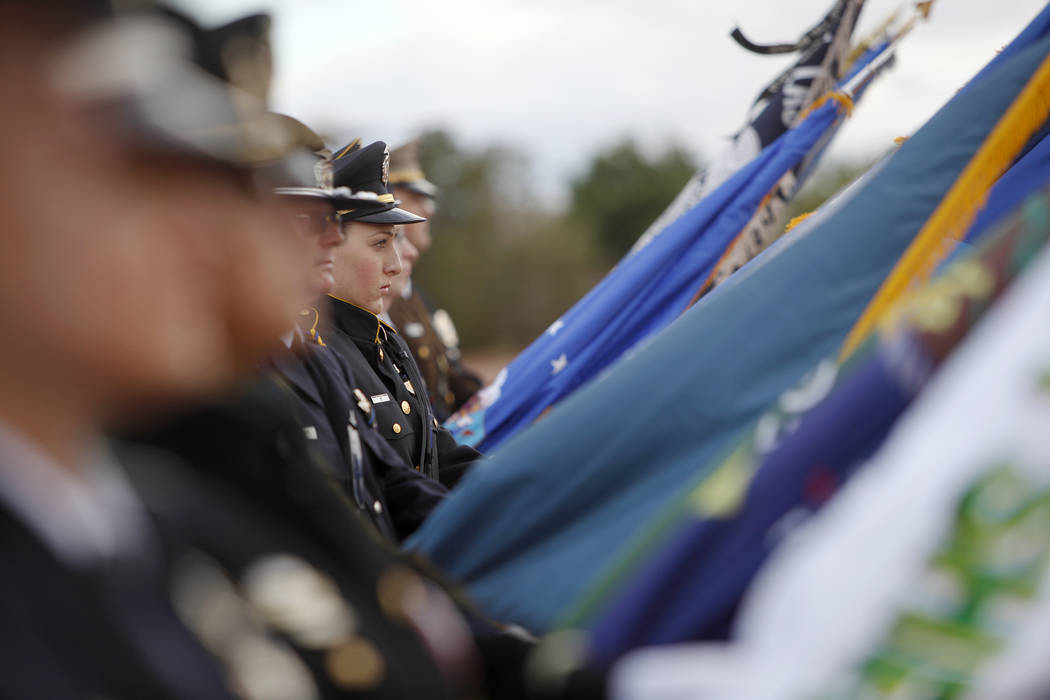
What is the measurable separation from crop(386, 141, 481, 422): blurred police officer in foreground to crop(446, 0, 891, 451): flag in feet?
6.10

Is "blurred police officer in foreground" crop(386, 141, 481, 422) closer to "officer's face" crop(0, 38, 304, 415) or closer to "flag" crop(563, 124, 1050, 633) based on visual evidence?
"flag" crop(563, 124, 1050, 633)

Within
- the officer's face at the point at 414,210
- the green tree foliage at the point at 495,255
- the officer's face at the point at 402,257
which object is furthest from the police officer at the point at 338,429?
the green tree foliage at the point at 495,255

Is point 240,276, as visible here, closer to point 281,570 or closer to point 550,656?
point 281,570

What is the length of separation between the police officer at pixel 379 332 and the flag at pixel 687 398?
1168mm

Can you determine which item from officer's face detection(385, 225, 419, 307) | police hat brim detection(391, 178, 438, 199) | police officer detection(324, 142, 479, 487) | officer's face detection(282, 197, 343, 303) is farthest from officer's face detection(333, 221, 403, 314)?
police hat brim detection(391, 178, 438, 199)

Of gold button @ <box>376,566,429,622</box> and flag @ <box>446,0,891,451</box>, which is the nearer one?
gold button @ <box>376,566,429,622</box>

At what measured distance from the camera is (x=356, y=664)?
0.97 metres

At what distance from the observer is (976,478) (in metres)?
1.02

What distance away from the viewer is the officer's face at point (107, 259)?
2.48 feet

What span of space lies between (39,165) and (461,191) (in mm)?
32565

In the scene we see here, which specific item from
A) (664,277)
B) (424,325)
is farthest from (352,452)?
(424,325)

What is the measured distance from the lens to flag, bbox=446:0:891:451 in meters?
3.52

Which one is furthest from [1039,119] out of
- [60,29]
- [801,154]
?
[801,154]

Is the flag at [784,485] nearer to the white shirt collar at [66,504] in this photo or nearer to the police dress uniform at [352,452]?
the white shirt collar at [66,504]
